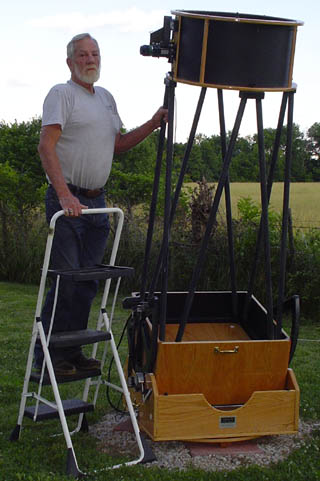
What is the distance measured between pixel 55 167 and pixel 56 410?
4.18ft

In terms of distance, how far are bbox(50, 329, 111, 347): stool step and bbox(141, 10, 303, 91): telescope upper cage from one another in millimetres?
1394

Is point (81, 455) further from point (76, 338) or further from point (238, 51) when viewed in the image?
point (238, 51)

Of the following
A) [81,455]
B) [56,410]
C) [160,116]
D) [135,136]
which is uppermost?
→ [160,116]

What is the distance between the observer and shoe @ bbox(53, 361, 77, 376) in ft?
13.1

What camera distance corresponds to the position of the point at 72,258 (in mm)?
4176

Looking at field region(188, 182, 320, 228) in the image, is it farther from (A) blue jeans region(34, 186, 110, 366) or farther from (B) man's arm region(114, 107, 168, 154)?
(A) blue jeans region(34, 186, 110, 366)

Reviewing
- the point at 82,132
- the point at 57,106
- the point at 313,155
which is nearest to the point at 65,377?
the point at 82,132

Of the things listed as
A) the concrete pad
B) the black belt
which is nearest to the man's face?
the black belt

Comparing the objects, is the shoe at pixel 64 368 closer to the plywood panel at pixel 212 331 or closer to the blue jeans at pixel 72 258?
the blue jeans at pixel 72 258

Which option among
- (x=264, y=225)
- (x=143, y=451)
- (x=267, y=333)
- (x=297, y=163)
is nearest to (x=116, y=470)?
(x=143, y=451)

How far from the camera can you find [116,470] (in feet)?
11.9

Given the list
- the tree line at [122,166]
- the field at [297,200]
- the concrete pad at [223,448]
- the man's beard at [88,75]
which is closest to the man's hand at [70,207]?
the man's beard at [88,75]

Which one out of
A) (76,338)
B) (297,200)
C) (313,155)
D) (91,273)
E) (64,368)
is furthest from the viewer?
(313,155)

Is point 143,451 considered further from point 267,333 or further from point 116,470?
point 267,333
